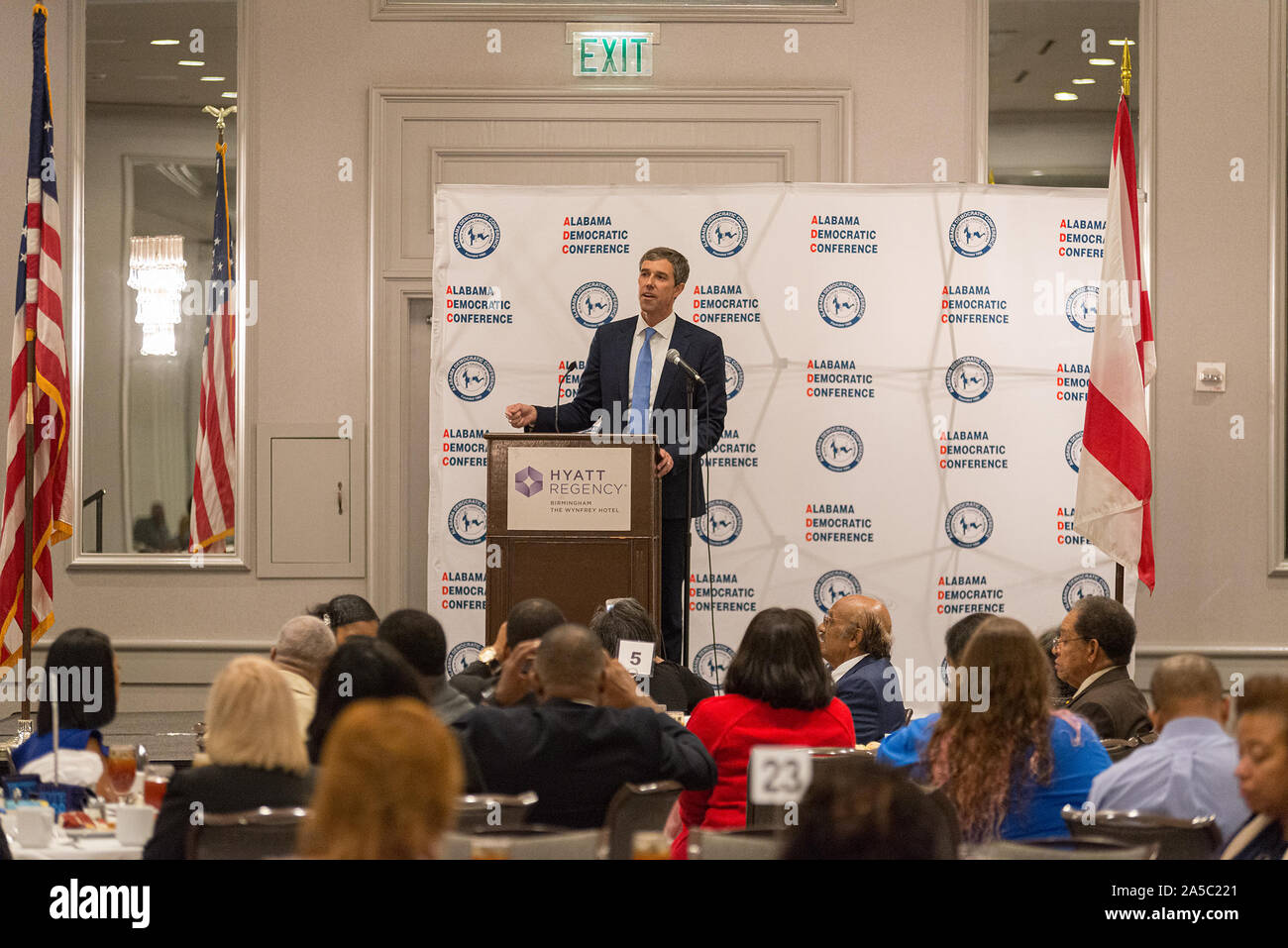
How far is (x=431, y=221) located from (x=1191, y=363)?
4.57 meters

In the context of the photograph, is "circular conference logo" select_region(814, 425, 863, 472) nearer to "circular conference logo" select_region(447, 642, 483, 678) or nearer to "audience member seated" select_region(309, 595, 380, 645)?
"circular conference logo" select_region(447, 642, 483, 678)

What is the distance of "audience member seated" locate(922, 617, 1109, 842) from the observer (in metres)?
3.48

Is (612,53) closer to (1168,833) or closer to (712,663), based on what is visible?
(712,663)

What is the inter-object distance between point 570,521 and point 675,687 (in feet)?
3.83

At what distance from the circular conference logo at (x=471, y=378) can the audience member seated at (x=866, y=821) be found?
19.1 feet

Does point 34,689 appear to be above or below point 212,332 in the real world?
below

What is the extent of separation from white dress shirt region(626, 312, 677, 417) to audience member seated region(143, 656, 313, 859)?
393cm

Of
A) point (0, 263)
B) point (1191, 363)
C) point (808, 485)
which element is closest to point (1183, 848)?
point (808, 485)

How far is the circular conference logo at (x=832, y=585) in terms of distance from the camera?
25.2 ft

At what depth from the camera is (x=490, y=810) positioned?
10.5 ft

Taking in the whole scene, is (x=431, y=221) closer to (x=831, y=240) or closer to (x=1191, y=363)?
(x=831, y=240)

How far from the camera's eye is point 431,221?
841 cm

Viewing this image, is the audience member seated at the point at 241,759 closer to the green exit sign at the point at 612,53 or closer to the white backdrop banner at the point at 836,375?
the white backdrop banner at the point at 836,375
